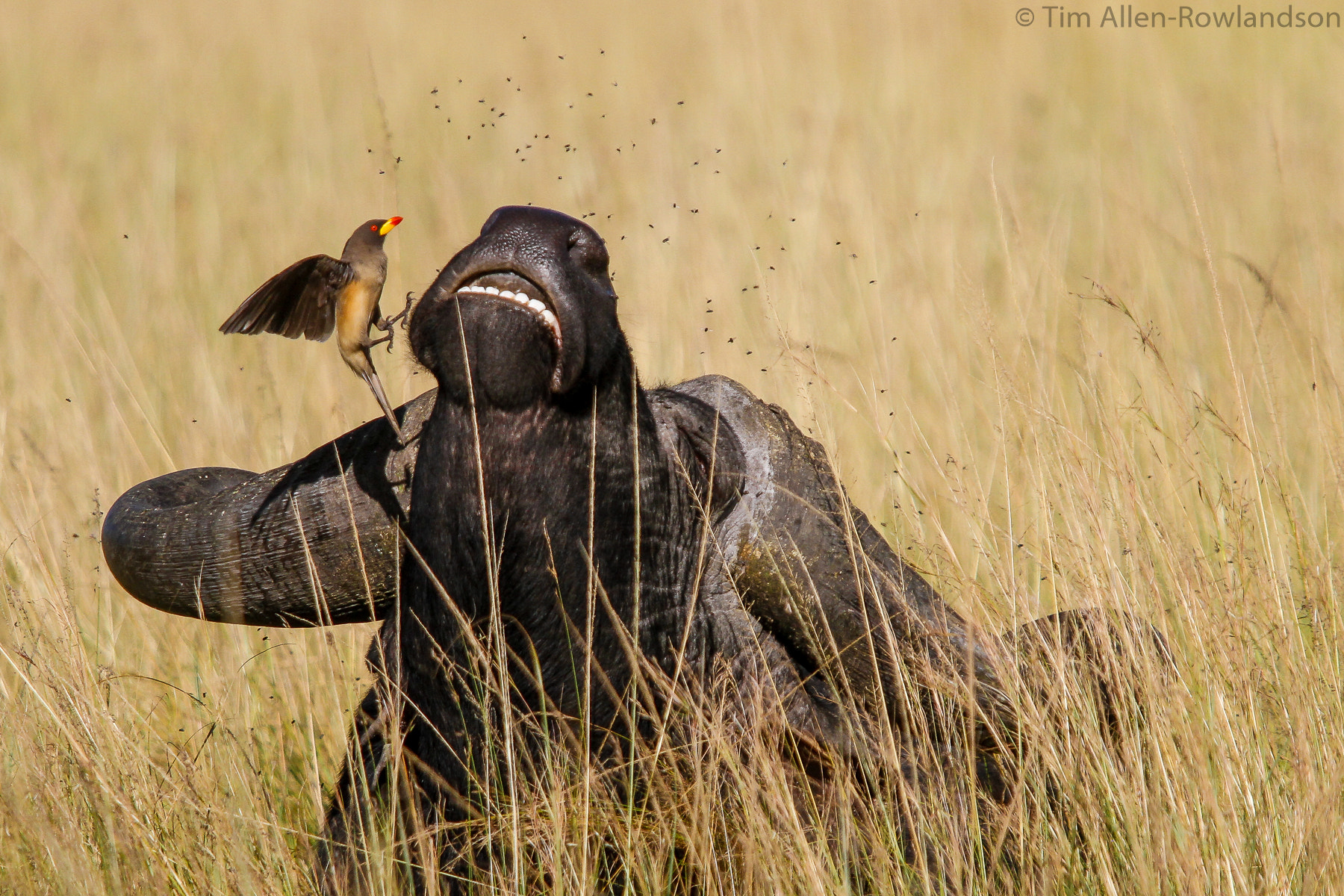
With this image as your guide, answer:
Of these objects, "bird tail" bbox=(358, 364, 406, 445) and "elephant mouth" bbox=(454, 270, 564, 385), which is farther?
"bird tail" bbox=(358, 364, 406, 445)

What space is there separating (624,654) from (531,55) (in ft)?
29.2

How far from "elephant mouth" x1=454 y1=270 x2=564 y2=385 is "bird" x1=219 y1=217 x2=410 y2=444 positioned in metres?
0.26

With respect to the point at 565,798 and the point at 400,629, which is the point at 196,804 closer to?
the point at 400,629

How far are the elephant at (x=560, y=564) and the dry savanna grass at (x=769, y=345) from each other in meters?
0.16

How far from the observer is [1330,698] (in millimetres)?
2916

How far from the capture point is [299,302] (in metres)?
2.55

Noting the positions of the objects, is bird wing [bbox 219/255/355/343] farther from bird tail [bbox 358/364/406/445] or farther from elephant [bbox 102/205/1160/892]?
elephant [bbox 102/205/1160/892]

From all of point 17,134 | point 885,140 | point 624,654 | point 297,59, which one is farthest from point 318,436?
point 297,59

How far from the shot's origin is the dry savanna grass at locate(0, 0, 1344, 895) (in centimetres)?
266

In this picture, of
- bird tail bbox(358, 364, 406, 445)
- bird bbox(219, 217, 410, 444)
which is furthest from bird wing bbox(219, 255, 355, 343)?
bird tail bbox(358, 364, 406, 445)

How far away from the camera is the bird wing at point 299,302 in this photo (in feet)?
8.05

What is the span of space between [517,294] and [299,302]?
0.49 meters

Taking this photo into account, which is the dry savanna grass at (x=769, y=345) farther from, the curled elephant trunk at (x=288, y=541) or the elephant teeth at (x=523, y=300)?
the elephant teeth at (x=523, y=300)

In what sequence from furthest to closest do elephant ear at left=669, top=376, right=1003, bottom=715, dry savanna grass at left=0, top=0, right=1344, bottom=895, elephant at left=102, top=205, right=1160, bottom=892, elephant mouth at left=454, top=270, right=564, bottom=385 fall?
elephant ear at left=669, top=376, right=1003, bottom=715, dry savanna grass at left=0, top=0, right=1344, bottom=895, elephant at left=102, top=205, right=1160, bottom=892, elephant mouth at left=454, top=270, right=564, bottom=385
